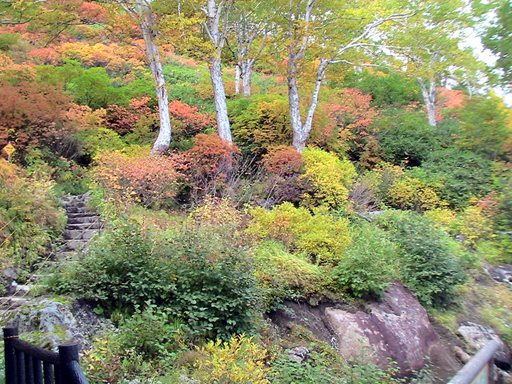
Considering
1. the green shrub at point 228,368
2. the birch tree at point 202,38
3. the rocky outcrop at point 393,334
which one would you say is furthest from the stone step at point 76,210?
the green shrub at point 228,368

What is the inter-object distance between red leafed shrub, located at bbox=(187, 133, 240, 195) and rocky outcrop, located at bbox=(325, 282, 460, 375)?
5.83 meters

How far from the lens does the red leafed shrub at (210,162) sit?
1205cm

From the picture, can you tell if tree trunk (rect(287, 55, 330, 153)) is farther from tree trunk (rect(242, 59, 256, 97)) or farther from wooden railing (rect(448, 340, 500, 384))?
wooden railing (rect(448, 340, 500, 384))

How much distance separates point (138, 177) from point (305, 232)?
4.30m

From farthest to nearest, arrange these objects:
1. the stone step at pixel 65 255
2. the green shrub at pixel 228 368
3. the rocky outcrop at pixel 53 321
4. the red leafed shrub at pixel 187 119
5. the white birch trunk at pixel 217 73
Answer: the red leafed shrub at pixel 187 119 → the white birch trunk at pixel 217 73 → the stone step at pixel 65 255 → the rocky outcrop at pixel 53 321 → the green shrub at pixel 228 368

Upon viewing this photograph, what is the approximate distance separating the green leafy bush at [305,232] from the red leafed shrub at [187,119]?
6.70 m

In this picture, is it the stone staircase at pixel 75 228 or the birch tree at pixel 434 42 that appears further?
the birch tree at pixel 434 42

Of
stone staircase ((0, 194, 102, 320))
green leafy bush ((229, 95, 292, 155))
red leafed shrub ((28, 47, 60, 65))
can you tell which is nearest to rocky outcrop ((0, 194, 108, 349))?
stone staircase ((0, 194, 102, 320))

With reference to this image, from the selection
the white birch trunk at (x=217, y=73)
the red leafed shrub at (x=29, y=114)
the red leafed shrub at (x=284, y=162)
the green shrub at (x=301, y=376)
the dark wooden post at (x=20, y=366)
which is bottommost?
the green shrub at (x=301, y=376)

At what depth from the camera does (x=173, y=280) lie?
18.8 ft

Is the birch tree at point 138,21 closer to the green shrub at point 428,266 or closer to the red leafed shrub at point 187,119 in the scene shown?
the red leafed shrub at point 187,119

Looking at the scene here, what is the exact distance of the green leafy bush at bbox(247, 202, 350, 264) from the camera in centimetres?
843

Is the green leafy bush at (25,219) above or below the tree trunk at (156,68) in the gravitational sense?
below

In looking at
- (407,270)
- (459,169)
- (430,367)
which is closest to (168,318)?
(430,367)
